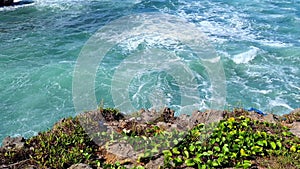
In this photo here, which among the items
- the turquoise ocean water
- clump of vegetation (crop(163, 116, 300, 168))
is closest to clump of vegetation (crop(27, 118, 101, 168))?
clump of vegetation (crop(163, 116, 300, 168))

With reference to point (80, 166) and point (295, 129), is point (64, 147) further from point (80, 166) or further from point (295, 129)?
point (295, 129)

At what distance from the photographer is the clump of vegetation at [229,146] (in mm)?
6258

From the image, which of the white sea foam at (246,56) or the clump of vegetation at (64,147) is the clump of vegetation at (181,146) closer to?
the clump of vegetation at (64,147)

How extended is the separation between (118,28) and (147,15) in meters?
3.60

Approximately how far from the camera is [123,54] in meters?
17.8

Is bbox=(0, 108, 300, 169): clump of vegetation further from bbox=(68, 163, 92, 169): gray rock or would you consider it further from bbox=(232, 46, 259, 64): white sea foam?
bbox=(232, 46, 259, 64): white sea foam

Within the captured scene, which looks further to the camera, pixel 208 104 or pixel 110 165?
pixel 208 104

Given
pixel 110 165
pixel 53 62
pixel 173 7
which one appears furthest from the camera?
pixel 173 7

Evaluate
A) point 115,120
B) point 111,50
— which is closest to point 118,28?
point 111,50

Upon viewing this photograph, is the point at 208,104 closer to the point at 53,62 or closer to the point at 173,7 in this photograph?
the point at 53,62

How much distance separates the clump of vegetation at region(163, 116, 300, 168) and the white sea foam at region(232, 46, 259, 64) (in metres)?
9.98

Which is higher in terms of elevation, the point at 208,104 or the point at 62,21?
the point at 62,21

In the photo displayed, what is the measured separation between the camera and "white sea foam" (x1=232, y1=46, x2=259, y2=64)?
56.3 feet

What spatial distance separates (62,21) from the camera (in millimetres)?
23031
